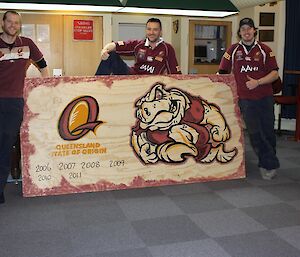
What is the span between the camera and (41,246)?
254 centimetres

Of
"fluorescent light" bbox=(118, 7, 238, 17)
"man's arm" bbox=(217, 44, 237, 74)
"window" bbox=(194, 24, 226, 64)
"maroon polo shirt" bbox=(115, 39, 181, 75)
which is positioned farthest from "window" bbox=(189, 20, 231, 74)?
"maroon polo shirt" bbox=(115, 39, 181, 75)

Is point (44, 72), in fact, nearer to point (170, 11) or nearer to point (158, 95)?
point (158, 95)

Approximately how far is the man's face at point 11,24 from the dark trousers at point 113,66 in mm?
976

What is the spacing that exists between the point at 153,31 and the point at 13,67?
1382 mm

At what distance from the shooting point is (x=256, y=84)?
12.5ft

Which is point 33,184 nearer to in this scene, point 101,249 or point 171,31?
point 101,249

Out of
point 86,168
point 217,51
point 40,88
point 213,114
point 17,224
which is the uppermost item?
point 217,51

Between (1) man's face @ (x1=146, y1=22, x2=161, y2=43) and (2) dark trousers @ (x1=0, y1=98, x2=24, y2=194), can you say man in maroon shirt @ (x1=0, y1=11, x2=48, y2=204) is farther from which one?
(1) man's face @ (x1=146, y1=22, x2=161, y2=43)

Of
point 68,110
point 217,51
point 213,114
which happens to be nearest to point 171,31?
point 217,51

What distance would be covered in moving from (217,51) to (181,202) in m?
4.97

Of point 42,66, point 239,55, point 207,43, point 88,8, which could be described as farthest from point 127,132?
point 207,43

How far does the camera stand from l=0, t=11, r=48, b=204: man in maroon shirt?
3.27 m

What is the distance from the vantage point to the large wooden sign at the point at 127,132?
137 inches

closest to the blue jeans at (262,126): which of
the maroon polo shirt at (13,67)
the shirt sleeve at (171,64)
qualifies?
the shirt sleeve at (171,64)
